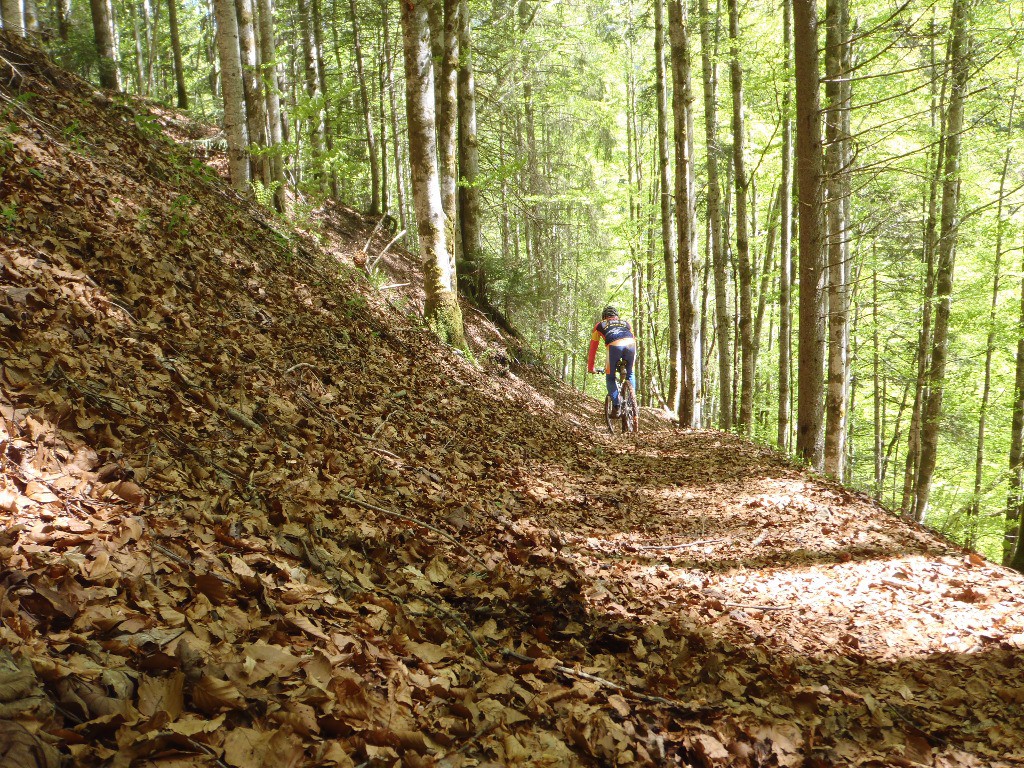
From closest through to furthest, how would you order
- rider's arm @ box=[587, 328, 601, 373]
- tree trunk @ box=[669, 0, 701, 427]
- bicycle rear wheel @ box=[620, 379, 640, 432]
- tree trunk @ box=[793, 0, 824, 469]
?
tree trunk @ box=[793, 0, 824, 469], rider's arm @ box=[587, 328, 601, 373], bicycle rear wheel @ box=[620, 379, 640, 432], tree trunk @ box=[669, 0, 701, 427]

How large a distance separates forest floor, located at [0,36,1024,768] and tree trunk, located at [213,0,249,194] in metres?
2.06

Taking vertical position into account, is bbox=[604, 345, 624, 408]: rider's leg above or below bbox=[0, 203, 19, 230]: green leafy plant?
below

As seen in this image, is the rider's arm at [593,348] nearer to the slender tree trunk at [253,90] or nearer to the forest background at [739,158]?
the forest background at [739,158]

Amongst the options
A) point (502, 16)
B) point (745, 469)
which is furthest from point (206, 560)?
point (502, 16)

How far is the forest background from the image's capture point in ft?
29.6

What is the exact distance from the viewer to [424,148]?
8930 mm

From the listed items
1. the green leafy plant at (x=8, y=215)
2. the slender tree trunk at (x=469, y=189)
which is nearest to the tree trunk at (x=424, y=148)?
the slender tree trunk at (x=469, y=189)

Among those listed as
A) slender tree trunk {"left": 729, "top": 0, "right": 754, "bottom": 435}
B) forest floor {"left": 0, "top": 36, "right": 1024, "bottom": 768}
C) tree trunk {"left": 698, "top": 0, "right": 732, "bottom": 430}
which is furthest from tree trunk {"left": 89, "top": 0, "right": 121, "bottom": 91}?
slender tree trunk {"left": 729, "top": 0, "right": 754, "bottom": 435}

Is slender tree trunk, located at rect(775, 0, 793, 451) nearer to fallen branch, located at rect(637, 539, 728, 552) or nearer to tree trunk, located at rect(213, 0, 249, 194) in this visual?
fallen branch, located at rect(637, 539, 728, 552)

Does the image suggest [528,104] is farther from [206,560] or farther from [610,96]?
[206,560]

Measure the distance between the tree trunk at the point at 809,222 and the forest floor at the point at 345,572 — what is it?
164cm

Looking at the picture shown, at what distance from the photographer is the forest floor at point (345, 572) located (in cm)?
197

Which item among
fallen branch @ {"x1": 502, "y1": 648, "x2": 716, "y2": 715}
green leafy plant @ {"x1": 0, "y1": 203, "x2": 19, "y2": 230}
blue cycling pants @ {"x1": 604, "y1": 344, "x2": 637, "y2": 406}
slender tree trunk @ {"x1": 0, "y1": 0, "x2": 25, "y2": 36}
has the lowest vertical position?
fallen branch @ {"x1": 502, "y1": 648, "x2": 716, "y2": 715}

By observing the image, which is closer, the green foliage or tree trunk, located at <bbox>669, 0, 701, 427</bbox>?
the green foliage
